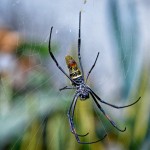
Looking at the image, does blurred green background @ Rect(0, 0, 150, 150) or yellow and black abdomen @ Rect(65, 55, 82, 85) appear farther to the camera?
blurred green background @ Rect(0, 0, 150, 150)

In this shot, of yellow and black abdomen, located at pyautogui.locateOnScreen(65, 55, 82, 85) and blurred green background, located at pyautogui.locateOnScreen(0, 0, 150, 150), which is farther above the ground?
yellow and black abdomen, located at pyautogui.locateOnScreen(65, 55, 82, 85)

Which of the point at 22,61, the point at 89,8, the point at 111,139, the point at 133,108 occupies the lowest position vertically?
the point at 111,139

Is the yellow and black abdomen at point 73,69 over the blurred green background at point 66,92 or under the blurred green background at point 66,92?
over

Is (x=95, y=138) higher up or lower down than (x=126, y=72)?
lower down

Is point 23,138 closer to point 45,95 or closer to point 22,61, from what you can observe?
point 45,95

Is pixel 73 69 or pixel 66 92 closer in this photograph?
pixel 73 69

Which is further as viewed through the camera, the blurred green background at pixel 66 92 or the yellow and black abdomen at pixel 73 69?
the blurred green background at pixel 66 92

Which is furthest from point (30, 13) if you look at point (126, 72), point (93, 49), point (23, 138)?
point (23, 138)

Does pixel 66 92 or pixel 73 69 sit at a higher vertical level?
pixel 73 69
